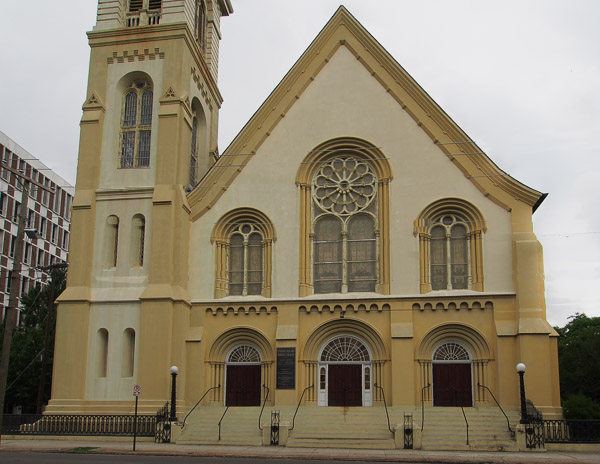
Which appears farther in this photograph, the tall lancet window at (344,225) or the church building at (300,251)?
the tall lancet window at (344,225)

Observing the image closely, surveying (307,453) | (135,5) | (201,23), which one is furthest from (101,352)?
(201,23)

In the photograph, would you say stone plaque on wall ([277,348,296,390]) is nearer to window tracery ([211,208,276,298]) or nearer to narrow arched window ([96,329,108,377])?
window tracery ([211,208,276,298])

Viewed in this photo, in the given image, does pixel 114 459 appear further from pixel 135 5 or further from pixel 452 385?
pixel 135 5

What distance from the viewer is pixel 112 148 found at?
33.2 metres

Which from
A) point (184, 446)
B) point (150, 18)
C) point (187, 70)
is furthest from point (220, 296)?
point (150, 18)

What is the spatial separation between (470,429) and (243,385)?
9.58m

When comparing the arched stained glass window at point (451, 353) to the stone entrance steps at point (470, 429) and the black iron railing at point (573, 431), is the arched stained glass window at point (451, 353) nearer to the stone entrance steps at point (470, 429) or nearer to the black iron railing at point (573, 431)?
the stone entrance steps at point (470, 429)

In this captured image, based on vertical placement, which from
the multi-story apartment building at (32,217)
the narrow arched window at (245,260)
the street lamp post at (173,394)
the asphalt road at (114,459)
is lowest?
the asphalt road at (114,459)

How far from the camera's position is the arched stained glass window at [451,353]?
2962 centimetres

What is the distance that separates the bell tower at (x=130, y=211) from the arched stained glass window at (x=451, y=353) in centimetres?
1053

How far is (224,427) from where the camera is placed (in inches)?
1102

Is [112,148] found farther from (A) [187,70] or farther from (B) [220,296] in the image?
(B) [220,296]

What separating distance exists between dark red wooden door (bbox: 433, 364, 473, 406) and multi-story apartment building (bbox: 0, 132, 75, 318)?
40.4 m

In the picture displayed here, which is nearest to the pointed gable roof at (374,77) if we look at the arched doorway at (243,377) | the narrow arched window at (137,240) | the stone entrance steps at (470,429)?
the narrow arched window at (137,240)
